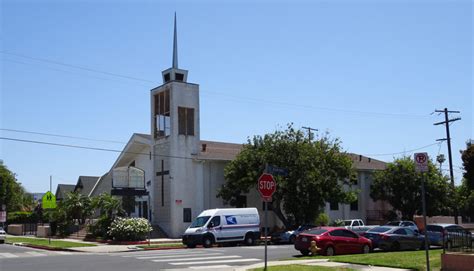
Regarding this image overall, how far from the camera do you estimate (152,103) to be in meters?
46.0

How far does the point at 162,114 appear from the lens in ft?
147

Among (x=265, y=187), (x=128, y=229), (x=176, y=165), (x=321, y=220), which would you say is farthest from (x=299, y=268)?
(x=321, y=220)

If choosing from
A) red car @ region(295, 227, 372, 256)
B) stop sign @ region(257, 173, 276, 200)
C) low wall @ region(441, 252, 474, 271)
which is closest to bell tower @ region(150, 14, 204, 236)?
red car @ region(295, 227, 372, 256)

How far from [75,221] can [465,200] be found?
119 ft

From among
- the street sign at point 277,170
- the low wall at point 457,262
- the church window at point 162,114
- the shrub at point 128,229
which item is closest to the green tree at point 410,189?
the street sign at point 277,170

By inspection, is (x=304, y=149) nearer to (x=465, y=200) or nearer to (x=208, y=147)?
(x=208, y=147)

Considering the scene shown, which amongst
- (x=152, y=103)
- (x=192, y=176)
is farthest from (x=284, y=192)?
(x=152, y=103)

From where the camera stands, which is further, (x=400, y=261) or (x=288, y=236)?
(x=288, y=236)

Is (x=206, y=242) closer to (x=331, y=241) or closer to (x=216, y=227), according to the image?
(x=216, y=227)

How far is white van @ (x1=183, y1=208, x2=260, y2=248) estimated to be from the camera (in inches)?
1268

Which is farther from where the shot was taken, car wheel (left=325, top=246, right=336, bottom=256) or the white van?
the white van

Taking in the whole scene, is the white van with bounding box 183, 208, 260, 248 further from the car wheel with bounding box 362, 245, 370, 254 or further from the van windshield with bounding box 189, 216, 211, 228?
the car wheel with bounding box 362, 245, 370, 254

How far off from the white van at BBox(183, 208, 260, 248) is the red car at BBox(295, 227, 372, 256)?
9.26 m

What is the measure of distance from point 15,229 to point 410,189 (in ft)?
124
